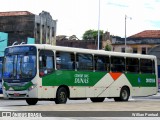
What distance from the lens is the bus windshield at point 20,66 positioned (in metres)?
21.2

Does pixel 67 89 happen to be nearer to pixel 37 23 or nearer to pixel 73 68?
pixel 73 68

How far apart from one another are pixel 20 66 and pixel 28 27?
4343cm

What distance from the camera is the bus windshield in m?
21.2

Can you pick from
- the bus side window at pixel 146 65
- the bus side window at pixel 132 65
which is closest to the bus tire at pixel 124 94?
the bus side window at pixel 132 65

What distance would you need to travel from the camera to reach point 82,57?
78.5 feet

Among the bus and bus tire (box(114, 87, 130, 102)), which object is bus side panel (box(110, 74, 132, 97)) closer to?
the bus

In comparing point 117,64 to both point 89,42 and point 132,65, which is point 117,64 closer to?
point 132,65

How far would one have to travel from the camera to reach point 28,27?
64438 millimetres

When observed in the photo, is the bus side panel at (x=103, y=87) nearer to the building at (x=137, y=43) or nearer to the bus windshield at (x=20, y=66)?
the bus windshield at (x=20, y=66)

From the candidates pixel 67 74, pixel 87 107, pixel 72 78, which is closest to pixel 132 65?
pixel 72 78

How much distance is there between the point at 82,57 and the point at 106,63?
2.33 metres

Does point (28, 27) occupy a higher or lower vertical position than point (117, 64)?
higher

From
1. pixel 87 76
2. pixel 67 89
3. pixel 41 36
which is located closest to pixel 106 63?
pixel 87 76

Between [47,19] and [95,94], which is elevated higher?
[47,19]
